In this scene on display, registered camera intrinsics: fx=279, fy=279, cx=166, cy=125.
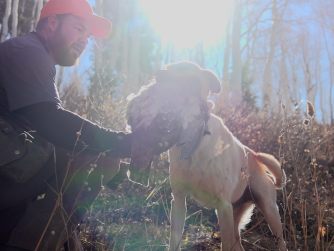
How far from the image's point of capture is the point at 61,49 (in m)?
2.30

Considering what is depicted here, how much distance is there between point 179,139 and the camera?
2.10 metres

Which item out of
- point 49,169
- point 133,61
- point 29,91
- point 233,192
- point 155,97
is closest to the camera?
point 29,91

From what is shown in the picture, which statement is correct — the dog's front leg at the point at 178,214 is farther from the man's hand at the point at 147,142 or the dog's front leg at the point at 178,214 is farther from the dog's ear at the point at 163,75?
the dog's ear at the point at 163,75

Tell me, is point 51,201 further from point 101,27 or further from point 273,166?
point 273,166

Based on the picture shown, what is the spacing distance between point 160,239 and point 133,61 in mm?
19628

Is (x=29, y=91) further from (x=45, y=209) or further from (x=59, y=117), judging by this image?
(x=45, y=209)

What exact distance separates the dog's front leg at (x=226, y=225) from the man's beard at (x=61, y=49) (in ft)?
5.84

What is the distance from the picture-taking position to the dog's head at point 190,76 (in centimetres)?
235

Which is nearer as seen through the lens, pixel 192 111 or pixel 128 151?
pixel 128 151

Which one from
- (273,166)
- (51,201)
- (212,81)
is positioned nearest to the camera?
(51,201)

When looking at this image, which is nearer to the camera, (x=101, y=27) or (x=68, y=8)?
(x=68, y=8)

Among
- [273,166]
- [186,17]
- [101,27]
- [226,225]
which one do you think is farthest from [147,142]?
→ [186,17]

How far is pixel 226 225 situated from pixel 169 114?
42.3 inches

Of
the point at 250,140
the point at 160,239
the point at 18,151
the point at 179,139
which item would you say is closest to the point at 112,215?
the point at 160,239
